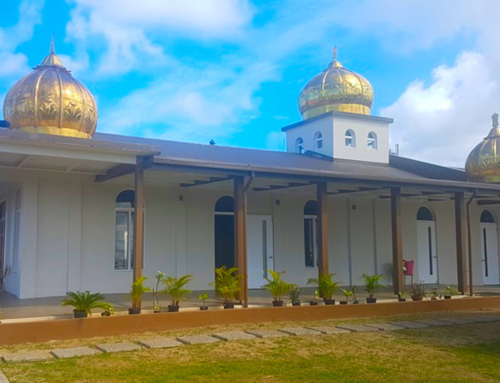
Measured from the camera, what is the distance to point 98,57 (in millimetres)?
9570

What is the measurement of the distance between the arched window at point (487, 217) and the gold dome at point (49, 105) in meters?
13.7

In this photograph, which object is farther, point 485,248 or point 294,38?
point 485,248

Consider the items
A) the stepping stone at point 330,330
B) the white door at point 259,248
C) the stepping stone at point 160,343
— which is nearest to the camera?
the stepping stone at point 160,343

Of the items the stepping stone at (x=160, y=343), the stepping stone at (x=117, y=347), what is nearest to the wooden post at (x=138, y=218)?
the stepping stone at (x=160, y=343)

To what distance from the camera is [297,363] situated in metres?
7.22

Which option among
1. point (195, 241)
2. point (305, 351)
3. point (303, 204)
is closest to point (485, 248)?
point (303, 204)

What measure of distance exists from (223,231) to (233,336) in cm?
602

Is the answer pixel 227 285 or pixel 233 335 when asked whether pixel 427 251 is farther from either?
pixel 233 335

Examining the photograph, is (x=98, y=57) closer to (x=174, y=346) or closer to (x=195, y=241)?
(x=174, y=346)

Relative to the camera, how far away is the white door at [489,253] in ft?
63.2

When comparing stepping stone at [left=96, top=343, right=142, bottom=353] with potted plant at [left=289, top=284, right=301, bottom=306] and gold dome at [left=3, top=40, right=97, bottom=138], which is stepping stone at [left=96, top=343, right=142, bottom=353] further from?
gold dome at [left=3, top=40, right=97, bottom=138]

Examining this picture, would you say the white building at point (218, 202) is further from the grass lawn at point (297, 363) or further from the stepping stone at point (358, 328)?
the grass lawn at point (297, 363)

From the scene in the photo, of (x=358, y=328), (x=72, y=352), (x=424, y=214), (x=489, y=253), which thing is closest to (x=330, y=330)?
(x=358, y=328)

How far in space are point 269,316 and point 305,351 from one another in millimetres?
2891
